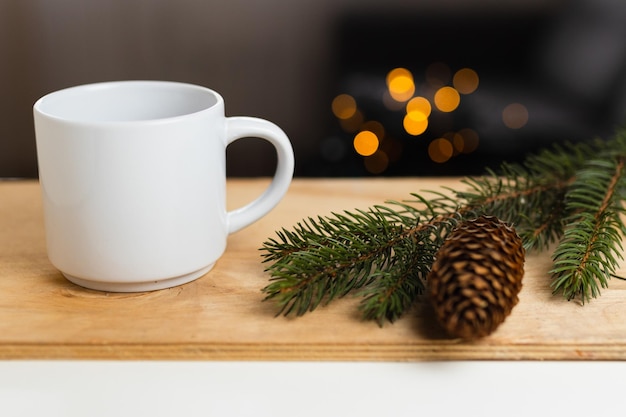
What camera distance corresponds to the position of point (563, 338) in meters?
0.52

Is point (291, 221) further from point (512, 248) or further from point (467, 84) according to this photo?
point (467, 84)

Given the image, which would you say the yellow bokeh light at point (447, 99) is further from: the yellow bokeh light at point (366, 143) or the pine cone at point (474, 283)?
the pine cone at point (474, 283)

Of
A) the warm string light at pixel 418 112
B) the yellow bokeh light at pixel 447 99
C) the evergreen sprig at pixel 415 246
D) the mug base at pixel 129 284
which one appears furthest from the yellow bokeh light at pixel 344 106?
the mug base at pixel 129 284

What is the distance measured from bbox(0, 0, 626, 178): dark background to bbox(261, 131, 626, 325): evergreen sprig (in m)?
0.29

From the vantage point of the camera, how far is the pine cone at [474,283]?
477 mm

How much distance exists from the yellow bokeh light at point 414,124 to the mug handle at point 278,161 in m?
0.40

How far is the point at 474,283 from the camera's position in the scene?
477 mm

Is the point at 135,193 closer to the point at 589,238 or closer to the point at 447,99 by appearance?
the point at 589,238

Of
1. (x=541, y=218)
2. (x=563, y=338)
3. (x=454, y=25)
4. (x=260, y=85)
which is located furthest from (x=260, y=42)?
(x=563, y=338)

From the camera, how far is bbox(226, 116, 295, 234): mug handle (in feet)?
1.98

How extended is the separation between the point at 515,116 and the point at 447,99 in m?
0.10

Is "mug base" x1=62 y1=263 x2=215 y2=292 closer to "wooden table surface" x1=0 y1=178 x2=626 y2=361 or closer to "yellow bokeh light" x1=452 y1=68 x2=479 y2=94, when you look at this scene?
"wooden table surface" x1=0 y1=178 x2=626 y2=361
